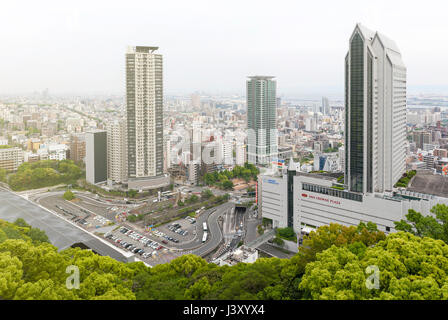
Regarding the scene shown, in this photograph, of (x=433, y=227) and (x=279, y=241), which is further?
(x=279, y=241)

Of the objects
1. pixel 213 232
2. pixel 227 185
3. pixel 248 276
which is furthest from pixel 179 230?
pixel 248 276

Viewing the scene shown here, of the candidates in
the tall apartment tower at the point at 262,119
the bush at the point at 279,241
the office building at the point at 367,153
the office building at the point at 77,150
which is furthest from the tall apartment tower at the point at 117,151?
the tall apartment tower at the point at 262,119

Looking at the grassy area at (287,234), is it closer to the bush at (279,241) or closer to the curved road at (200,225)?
the bush at (279,241)

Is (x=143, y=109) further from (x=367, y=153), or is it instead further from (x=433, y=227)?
(x=433, y=227)

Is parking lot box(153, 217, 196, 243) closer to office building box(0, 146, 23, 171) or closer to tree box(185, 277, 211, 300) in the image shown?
office building box(0, 146, 23, 171)

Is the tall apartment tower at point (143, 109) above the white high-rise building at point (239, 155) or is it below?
above

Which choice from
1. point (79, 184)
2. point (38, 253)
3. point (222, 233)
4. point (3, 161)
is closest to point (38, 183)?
point (3, 161)
